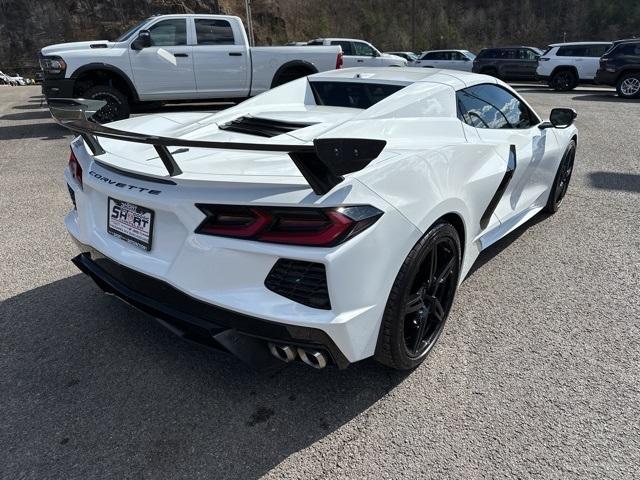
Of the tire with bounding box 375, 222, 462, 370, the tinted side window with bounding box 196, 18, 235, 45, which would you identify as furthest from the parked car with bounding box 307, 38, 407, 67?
the tire with bounding box 375, 222, 462, 370

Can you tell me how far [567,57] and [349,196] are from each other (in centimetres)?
1930

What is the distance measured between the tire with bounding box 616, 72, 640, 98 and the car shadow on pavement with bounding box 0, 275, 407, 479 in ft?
54.1

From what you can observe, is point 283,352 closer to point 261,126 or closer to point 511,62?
point 261,126

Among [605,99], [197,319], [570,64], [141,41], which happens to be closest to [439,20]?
[570,64]

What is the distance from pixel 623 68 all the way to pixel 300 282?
16965mm

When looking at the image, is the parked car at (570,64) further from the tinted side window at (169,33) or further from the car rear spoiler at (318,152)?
the car rear spoiler at (318,152)

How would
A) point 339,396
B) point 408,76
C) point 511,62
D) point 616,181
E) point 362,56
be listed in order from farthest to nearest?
point 511,62, point 362,56, point 616,181, point 408,76, point 339,396

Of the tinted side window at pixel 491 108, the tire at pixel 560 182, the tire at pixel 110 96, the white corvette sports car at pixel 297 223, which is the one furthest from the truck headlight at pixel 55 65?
the tire at pixel 560 182

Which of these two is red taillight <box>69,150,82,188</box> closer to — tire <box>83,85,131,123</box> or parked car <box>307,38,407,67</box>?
tire <box>83,85,131,123</box>

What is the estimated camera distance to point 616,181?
6020 millimetres

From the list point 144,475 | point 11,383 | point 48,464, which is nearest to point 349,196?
point 144,475

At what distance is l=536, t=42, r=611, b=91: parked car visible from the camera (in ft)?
Result: 57.2

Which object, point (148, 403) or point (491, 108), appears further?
point (491, 108)

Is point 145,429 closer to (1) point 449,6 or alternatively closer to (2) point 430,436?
(2) point 430,436
